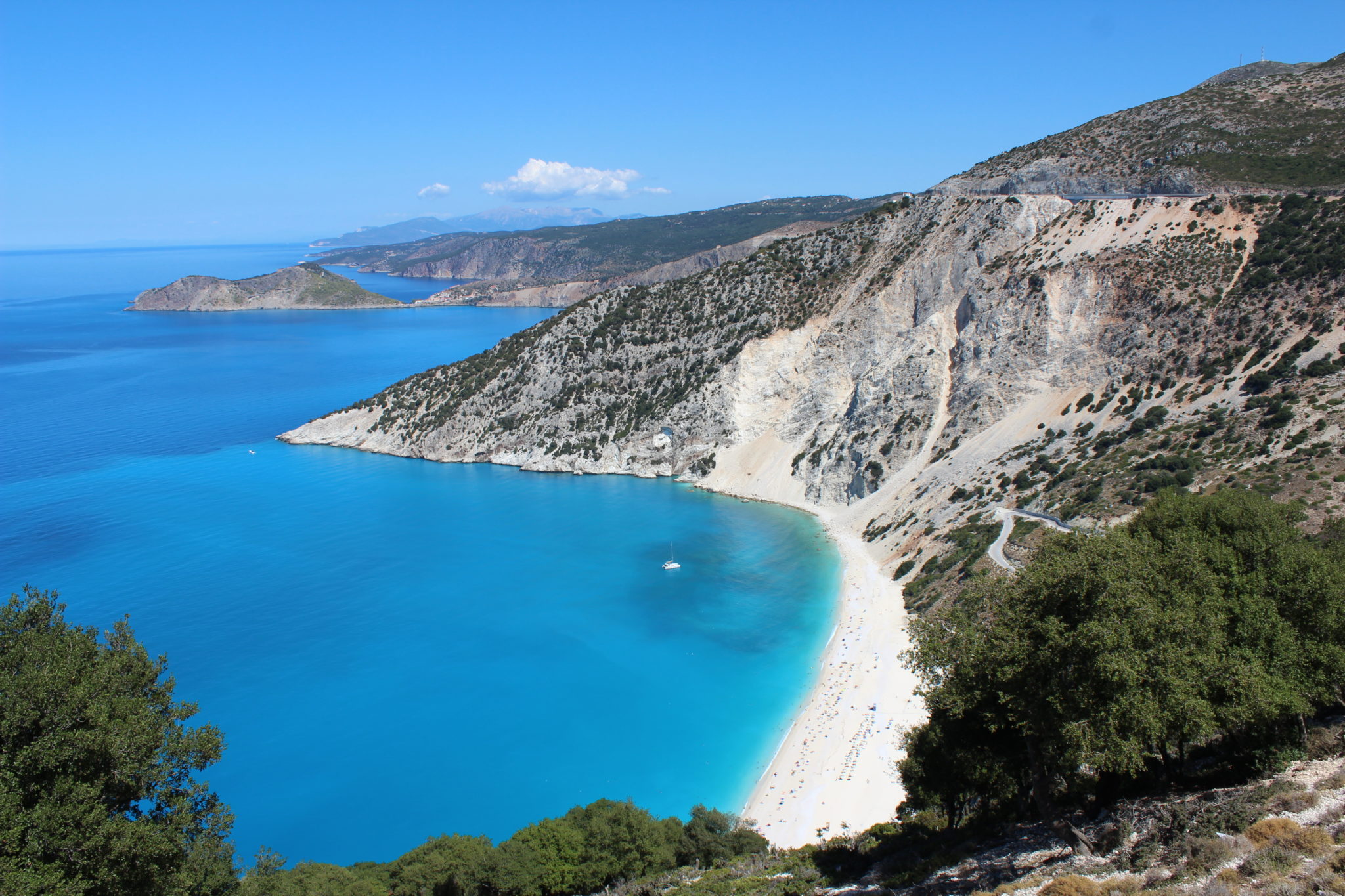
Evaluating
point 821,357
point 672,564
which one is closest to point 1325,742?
point 672,564

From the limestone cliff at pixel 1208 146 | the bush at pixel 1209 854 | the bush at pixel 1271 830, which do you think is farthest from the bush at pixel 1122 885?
the limestone cliff at pixel 1208 146

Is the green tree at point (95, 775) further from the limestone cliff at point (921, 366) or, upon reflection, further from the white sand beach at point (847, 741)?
the limestone cliff at point (921, 366)

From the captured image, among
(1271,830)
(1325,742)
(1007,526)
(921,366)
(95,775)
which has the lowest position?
(1007,526)

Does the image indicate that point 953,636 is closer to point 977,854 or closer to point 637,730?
point 977,854

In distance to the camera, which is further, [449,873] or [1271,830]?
[449,873]

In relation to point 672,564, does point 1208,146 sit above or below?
above

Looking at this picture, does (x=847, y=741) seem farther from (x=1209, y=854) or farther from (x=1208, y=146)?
(x=1208, y=146)
